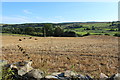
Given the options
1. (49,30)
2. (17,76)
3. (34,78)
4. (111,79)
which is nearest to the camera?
(111,79)

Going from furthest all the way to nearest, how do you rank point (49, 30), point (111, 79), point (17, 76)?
point (49, 30) < point (17, 76) < point (111, 79)

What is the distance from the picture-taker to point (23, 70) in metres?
4.37

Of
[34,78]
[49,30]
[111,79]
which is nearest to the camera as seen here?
[111,79]

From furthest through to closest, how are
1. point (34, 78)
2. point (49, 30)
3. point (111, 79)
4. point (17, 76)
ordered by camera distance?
1. point (49, 30)
2. point (17, 76)
3. point (34, 78)
4. point (111, 79)

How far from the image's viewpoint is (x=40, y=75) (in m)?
4.02

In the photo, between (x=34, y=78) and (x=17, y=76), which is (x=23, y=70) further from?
(x=34, y=78)

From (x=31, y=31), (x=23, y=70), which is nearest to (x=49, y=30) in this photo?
(x=31, y=31)

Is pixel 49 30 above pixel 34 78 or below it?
above

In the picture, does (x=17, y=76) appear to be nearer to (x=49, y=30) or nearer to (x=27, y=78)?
(x=27, y=78)

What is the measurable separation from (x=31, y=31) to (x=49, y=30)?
33.6 feet

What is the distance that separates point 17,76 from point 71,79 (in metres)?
1.89

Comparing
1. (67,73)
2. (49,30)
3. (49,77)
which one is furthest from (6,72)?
(49,30)

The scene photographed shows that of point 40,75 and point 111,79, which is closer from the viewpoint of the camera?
point 111,79

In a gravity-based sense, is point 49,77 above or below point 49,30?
below
